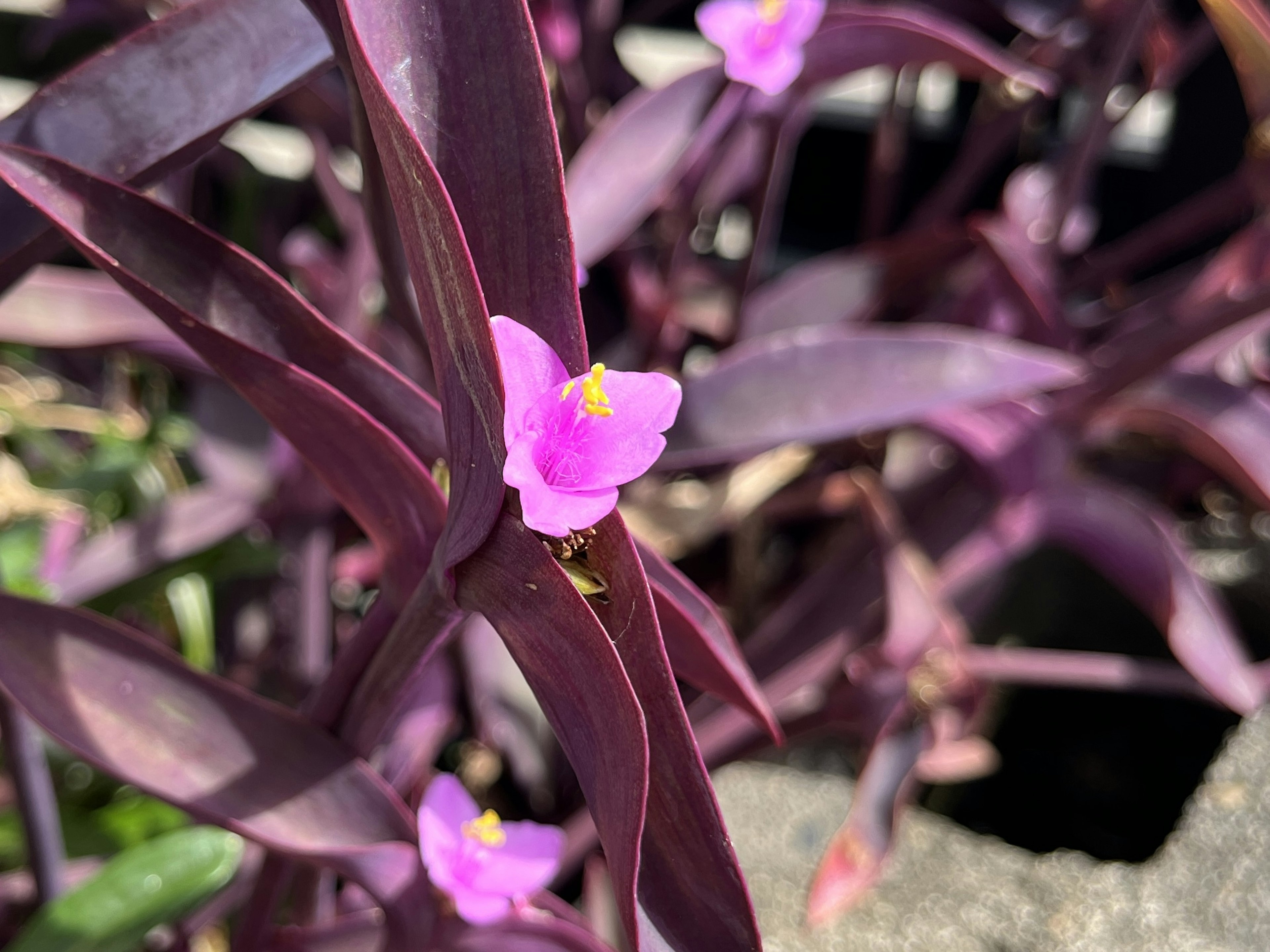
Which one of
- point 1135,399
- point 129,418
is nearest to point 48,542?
point 129,418

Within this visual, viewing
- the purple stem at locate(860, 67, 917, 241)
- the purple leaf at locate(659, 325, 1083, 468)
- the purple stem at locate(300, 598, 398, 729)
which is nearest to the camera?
the purple stem at locate(300, 598, 398, 729)

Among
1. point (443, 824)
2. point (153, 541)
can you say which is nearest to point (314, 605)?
point (153, 541)

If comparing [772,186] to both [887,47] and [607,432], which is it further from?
[607,432]

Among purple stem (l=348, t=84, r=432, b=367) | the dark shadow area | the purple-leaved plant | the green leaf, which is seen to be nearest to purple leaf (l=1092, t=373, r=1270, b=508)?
the purple-leaved plant

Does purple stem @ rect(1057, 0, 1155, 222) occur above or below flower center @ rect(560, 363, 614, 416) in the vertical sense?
below

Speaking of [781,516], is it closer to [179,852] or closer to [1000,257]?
[1000,257]

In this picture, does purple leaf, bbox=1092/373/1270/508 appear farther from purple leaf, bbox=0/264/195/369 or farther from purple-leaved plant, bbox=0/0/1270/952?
purple leaf, bbox=0/264/195/369
